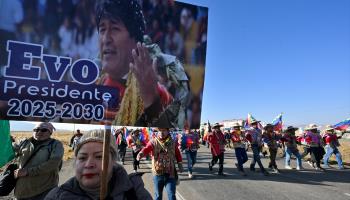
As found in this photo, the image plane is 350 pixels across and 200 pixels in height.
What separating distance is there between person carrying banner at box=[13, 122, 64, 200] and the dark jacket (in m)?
2.25

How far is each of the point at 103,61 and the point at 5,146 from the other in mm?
2775

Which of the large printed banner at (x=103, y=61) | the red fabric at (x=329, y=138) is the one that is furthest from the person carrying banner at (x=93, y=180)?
the red fabric at (x=329, y=138)

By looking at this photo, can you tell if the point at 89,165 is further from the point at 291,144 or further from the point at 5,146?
the point at 291,144

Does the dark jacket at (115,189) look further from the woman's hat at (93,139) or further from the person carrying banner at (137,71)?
the person carrying banner at (137,71)

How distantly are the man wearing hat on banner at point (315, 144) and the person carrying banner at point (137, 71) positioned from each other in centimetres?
1360

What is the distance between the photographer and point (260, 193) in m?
9.59

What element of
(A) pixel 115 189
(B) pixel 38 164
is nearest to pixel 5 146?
(B) pixel 38 164

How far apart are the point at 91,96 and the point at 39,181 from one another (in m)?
2.15

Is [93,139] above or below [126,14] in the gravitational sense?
below

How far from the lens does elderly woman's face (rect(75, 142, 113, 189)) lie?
98.1 inches

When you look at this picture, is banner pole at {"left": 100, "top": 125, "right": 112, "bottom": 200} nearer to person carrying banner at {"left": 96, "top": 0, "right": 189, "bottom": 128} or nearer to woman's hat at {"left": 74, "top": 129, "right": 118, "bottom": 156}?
woman's hat at {"left": 74, "top": 129, "right": 118, "bottom": 156}

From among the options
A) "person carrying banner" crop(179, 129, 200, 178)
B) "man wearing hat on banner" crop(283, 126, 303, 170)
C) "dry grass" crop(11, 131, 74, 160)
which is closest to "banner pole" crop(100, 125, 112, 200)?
"person carrying banner" crop(179, 129, 200, 178)

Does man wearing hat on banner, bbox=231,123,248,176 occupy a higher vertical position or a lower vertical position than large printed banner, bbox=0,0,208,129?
lower

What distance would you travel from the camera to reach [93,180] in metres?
2.50
